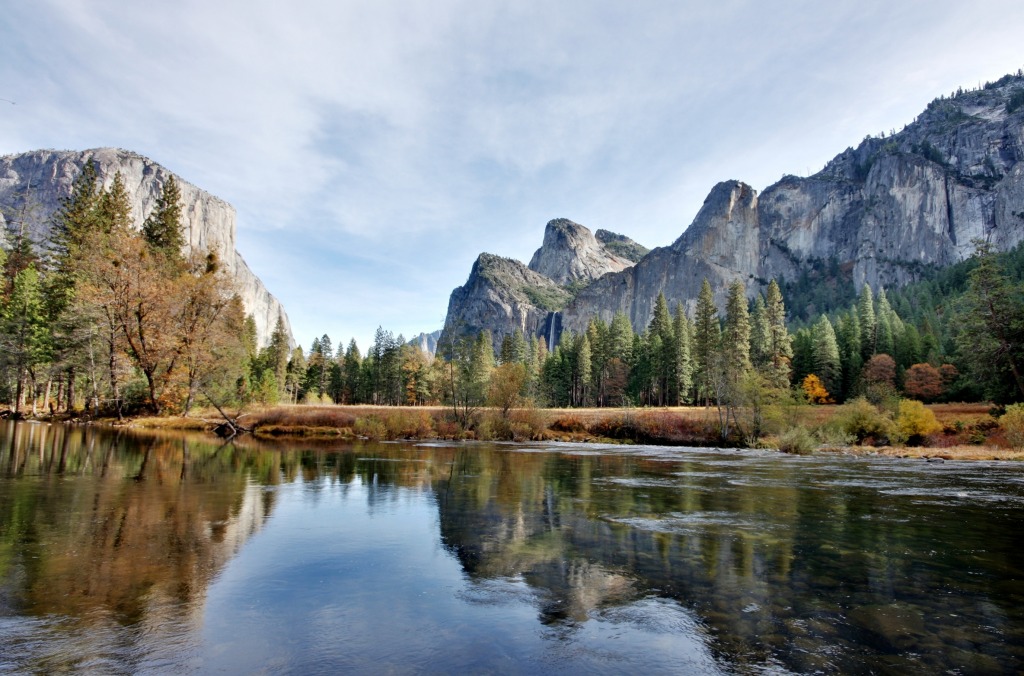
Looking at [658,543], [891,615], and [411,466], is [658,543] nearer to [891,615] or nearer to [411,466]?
[891,615]

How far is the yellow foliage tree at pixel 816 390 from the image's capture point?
260 ft

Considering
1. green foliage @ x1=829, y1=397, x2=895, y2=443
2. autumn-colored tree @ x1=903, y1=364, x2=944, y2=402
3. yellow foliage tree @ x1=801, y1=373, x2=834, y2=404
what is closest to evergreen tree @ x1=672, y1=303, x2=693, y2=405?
yellow foliage tree @ x1=801, y1=373, x2=834, y2=404

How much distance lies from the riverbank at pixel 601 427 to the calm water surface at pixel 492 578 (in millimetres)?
22974

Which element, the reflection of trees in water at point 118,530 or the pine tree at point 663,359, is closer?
the reflection of trees in water at point 118,530

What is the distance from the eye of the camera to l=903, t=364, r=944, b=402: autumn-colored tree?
6969 cm

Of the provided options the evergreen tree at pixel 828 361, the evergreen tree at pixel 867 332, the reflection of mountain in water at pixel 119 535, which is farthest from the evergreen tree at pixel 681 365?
the reflection of mountain in water at pixel 119 535

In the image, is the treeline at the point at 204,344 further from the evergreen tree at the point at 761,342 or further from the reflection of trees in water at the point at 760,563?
the reflection of trees in water at the point at 760,563

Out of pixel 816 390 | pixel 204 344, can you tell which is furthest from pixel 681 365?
pixel 204 344

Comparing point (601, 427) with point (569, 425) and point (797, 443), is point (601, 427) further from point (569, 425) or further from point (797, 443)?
point (797, 443)

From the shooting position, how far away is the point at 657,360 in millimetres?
88688

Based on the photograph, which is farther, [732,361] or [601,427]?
[601,427]

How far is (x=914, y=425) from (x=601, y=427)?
922 inches

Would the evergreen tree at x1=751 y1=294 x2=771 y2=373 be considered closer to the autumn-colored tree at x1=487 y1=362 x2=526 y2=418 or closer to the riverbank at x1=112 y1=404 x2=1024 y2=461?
the riverbank at x1=112 y1=404 x2=1024 y2=461

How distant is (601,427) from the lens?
161 ft
